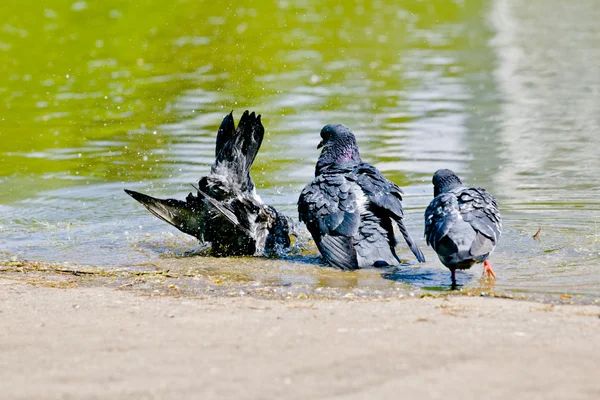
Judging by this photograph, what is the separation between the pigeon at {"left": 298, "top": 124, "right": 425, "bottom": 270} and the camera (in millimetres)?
7465

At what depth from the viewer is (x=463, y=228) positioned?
664 centimetres

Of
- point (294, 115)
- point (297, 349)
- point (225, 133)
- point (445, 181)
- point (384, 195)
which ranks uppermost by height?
point (294, 115)

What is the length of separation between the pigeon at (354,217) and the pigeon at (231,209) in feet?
1.55

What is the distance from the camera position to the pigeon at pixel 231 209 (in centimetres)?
798

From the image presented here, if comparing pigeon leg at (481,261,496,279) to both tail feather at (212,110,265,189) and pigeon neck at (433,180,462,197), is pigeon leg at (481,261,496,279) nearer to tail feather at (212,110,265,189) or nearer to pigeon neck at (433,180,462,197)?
pigeon neck at (433,180,462,197)

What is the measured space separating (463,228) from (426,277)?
662 mm

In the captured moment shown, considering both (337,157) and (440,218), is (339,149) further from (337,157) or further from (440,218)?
(440,218)

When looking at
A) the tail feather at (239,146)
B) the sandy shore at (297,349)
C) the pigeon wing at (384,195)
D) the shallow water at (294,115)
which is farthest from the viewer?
the shallow water at (294,115)

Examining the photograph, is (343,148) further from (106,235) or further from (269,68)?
(269,68)

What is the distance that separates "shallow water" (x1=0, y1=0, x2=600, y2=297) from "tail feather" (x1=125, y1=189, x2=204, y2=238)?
286mm

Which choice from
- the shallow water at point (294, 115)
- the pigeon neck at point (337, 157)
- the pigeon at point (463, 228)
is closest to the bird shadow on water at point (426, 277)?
the shallow water at point (294, 115)

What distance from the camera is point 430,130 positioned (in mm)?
13477

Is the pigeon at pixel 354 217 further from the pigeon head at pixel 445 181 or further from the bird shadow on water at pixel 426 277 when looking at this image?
the pigeon head at pixel 445 181

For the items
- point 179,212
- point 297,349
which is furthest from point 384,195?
point 297,349
